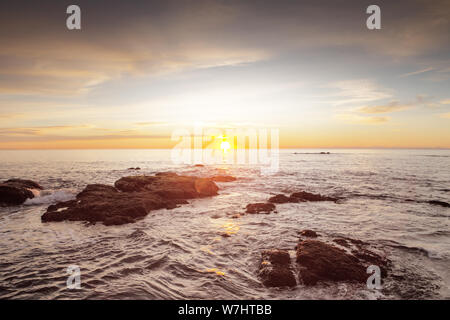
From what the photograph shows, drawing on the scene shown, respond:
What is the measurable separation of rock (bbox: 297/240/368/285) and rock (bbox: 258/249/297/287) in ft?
1.50

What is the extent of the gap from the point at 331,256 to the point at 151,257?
7.14 metres

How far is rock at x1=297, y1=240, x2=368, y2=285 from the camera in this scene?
7.48m

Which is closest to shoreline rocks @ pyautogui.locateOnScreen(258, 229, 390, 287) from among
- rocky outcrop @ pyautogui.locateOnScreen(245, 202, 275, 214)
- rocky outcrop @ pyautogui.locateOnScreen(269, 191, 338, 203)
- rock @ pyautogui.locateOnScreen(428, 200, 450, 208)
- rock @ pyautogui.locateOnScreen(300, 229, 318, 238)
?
rock @ pyautogui.locateOnScreen(300, 229, 318, 238)

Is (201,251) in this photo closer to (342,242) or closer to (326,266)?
(326,266)

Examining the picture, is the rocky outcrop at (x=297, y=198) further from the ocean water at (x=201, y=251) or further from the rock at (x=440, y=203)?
the rock at (x=440, y=203)

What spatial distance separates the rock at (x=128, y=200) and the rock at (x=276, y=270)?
9473mm

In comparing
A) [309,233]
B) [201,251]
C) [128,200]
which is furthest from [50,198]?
[309,233]

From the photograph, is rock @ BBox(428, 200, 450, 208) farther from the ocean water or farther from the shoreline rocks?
the shoreline rocks

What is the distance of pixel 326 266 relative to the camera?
25.6 feet

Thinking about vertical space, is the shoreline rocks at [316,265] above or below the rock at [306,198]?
above

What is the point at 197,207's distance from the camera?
18.8 metres

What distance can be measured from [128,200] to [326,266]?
1447cm

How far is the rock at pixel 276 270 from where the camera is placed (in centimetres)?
720

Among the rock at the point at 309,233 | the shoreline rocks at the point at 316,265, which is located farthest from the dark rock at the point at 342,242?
the rock at the point at 309,233
